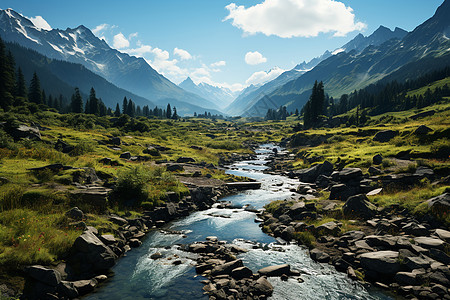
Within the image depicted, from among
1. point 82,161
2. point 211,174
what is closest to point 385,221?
point 211,174

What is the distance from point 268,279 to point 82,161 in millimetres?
27613

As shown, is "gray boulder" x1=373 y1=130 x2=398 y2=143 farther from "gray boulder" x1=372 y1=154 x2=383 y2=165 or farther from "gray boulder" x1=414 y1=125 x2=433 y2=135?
"gray boulder" x1=372 y1=154 x2=383 y2=165

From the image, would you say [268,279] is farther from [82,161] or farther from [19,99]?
[19,99]

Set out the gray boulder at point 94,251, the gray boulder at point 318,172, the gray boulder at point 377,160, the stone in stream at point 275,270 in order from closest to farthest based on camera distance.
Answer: the gray boulder at point 94,251 → the stone in stream at point 275,270 → the gray boulder at point 377,160 → the gray boulder at point 318,172

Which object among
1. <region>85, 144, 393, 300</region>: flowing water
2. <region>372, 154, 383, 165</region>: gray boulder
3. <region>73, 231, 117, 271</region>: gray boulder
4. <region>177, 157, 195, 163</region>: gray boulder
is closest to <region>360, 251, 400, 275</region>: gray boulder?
<region>85, 144, 393, 300</region>: flowing water

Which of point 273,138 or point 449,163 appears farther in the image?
point 273,138

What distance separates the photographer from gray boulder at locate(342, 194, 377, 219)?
20.9 m

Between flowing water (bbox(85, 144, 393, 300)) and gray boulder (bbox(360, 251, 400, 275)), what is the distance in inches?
57.6

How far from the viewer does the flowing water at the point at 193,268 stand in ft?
42.0

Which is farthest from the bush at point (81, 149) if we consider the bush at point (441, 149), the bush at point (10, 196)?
the bush at point (441, 149)

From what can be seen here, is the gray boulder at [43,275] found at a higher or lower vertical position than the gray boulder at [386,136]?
lower

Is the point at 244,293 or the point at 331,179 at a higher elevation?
the point at 331,179

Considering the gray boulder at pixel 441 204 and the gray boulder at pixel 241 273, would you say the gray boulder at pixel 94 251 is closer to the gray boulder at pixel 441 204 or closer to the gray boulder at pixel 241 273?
the gray boulder at pixel 241 273

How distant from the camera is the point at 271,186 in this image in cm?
4003
